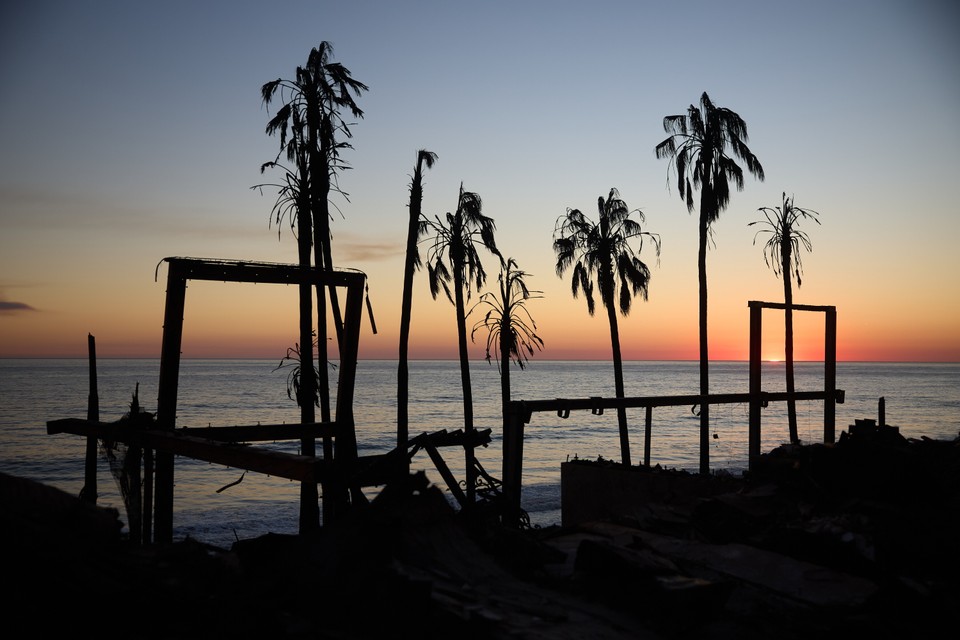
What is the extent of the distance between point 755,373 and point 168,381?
10.2m

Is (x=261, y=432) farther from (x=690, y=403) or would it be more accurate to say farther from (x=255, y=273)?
(x=690, y=403)

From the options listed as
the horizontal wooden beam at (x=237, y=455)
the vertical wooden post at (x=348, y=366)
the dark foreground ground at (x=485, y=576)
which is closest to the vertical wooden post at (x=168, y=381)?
the horizontal wooden beam at (x=237, y=455)

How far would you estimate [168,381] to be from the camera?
970 centimetres

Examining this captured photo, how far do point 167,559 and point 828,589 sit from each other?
5.22 metres

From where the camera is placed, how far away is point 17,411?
6750 centimetres

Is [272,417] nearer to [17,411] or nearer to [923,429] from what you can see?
[17,411]

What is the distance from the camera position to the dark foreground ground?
178 inches

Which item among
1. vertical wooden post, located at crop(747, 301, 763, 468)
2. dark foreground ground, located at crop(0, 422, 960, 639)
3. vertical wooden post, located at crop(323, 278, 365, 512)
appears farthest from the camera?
vertical wooden post, located at crop(747, 301, 763, 468)

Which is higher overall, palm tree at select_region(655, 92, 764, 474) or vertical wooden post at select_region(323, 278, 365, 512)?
palm tree at select_region(655, 92, 764, 474)

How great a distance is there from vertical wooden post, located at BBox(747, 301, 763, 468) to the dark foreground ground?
5705 millimetres

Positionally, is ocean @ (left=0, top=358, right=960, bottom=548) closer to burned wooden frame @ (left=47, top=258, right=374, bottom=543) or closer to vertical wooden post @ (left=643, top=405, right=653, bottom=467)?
burned wooden frame @ (left=47, top=258, right=374, bottom=543)

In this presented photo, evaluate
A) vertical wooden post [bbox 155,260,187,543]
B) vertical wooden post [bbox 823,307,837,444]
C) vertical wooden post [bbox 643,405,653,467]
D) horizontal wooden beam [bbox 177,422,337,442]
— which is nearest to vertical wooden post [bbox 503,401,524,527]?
horizontal wooden beam [bbox 177,422,337,442]

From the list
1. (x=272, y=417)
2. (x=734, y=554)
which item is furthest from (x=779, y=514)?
(x=272, y=417)

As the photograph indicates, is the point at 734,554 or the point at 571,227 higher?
the point at 571,227
